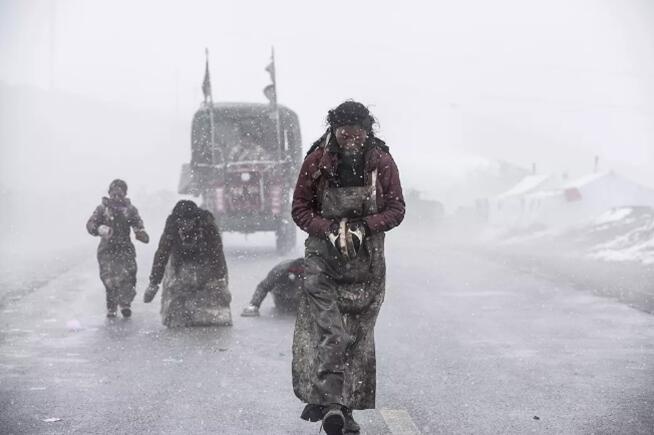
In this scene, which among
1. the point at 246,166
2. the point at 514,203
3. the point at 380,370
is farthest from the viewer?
the point at 514,203

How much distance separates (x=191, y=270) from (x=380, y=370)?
2.94 m

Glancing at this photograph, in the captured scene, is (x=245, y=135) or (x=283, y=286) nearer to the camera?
(x=283, y=286)

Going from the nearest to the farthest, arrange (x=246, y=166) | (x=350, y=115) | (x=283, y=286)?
(x=350, y=115), (x=283, y=286), (x=246, y=166)

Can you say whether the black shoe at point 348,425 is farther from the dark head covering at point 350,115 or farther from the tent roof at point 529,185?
the tent roof at point 529,185

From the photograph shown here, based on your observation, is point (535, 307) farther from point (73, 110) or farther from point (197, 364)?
point (73, 110)

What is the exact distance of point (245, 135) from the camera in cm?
2094

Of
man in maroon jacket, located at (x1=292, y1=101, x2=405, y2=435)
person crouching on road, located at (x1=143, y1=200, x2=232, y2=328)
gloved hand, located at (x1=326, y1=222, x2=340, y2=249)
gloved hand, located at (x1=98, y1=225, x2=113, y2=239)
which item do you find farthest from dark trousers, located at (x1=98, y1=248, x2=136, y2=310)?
gloved hand, located at (x1=326, y1=222, x2=340, y2=249)

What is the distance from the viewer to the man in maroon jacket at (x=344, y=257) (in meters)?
4.65

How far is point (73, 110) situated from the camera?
484ft

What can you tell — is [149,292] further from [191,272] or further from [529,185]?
[529,185]

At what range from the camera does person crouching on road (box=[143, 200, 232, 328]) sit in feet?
29.8

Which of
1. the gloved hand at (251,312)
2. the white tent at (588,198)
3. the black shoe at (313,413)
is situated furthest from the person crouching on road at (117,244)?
the white tent at (588,198)

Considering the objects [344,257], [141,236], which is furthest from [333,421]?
[141,236]

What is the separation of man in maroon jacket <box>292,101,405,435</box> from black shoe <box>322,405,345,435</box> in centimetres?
16
